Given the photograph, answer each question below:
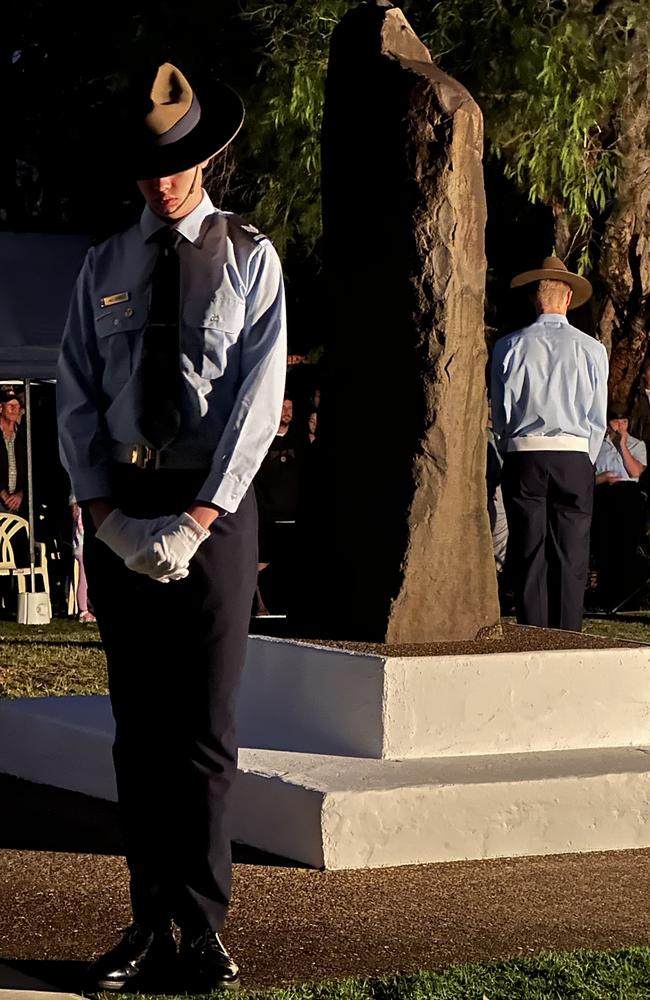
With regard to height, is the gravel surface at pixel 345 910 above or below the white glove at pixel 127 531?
below

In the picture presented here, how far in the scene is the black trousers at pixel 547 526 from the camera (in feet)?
33.9

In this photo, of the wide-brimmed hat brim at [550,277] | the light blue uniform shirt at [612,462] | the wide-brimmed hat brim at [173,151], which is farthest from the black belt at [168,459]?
the light blue uniform shirt at [612,462]

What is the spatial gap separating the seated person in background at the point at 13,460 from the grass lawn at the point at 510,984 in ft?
40.9

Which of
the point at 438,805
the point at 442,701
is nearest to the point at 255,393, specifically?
the point at 438,805

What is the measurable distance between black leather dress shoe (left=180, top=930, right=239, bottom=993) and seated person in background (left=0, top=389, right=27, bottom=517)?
12429 mm

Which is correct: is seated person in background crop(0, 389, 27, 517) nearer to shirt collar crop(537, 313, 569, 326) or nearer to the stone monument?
shirt collar crop(537, 313, 569, 326)

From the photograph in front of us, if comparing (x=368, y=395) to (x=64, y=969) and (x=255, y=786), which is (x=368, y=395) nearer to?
(x=255, y=786)

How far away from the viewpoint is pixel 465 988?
4941mm

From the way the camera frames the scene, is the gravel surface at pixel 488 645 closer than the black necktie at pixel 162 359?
No

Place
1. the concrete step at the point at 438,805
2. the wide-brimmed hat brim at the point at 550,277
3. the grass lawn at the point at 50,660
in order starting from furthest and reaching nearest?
1. the grass lawn at the point at 50,660
2. the wide-brimmed hat brim at the point at 550,277
3. the concrete step at the point at 438,805

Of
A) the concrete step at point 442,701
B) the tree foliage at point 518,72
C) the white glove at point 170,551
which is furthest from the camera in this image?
the tree foliage at point 518,72

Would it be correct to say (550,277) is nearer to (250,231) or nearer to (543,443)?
(543,443)

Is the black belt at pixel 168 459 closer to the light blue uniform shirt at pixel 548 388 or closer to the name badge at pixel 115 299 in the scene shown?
the name badge at pixel 115 299

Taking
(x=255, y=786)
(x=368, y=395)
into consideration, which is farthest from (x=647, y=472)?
(x=255, y=786)
